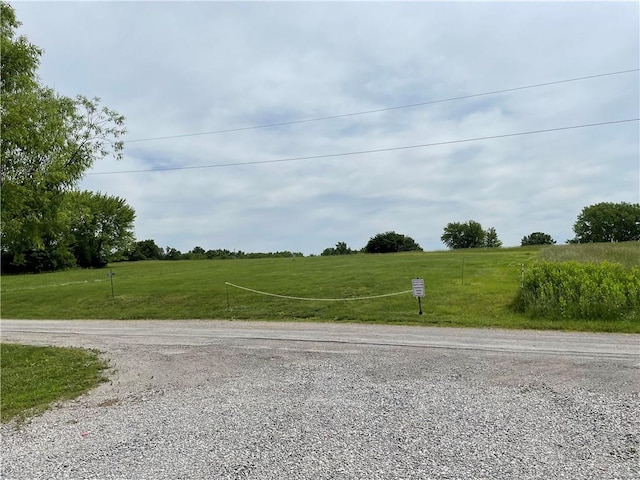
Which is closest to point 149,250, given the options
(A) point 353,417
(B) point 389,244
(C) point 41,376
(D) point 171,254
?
(D) point 171,254

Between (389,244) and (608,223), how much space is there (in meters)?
54.8

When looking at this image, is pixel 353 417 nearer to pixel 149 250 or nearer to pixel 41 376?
pixel 41 376

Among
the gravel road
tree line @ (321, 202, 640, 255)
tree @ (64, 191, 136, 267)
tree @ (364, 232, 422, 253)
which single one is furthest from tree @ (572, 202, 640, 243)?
the gravel road

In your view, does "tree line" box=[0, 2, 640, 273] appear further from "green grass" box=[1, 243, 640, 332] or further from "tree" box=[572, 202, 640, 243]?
"tree" box=[572, 202, 640, 243]

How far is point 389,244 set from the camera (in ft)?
294

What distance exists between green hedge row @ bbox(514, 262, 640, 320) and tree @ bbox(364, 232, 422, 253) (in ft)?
242

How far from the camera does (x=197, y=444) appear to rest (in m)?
4.36

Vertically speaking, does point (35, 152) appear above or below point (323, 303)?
above

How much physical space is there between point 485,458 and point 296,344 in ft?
20.3

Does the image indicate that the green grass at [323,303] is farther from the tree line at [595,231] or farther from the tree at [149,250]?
the tree at [149,250]

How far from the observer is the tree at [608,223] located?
327ft

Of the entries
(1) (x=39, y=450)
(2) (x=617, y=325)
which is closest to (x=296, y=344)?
(1) (x=39, y=450)

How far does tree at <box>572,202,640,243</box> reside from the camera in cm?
9975

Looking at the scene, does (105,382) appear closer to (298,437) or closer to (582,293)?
(298,437)
